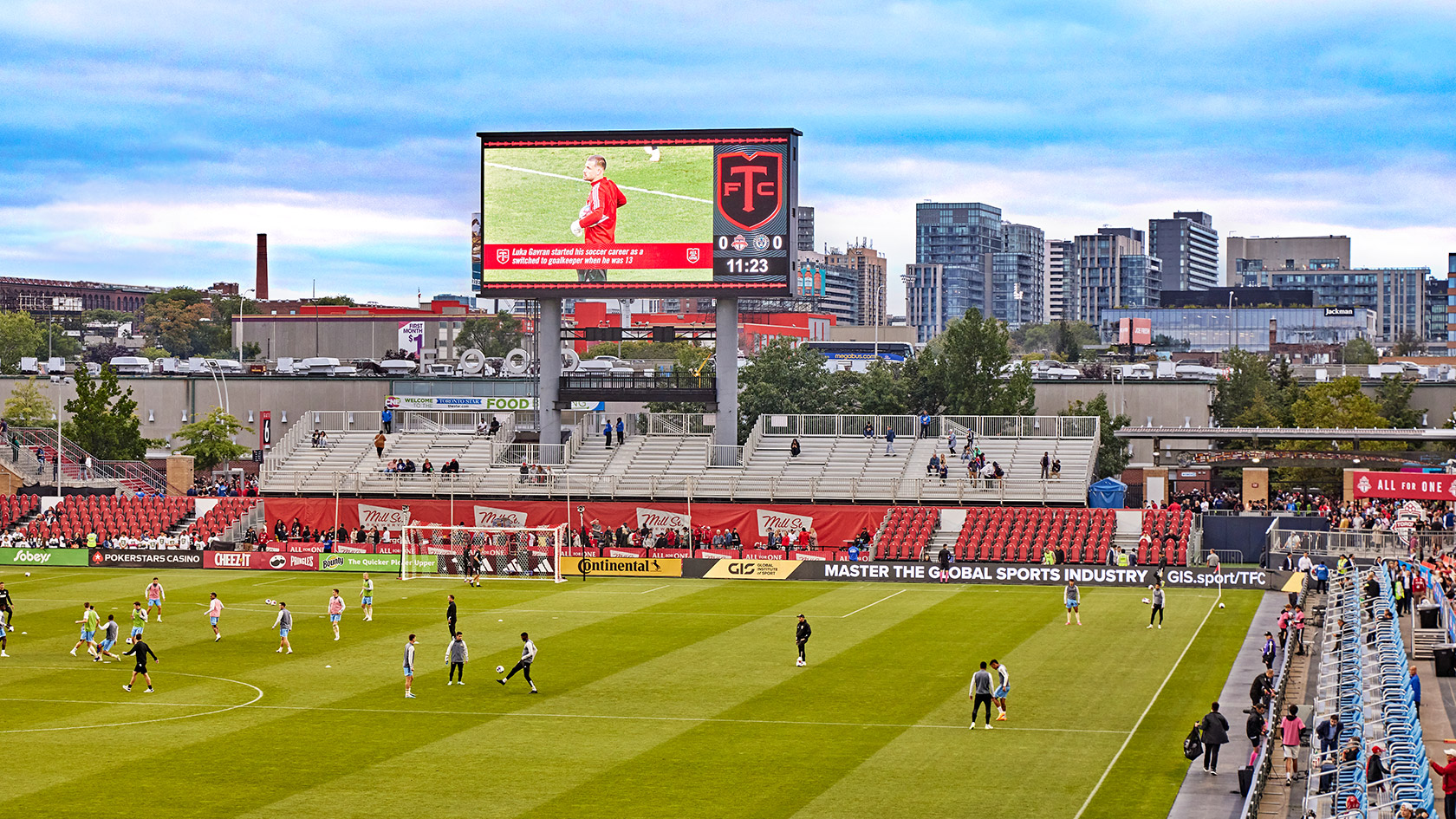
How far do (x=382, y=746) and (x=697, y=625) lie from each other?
1902cm

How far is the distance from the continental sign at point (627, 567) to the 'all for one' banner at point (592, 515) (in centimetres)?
655

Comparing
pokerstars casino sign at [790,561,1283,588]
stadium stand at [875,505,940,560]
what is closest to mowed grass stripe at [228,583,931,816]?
pokerstars casino sign at [790,561,1283,588]

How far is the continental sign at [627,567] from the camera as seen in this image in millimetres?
63875

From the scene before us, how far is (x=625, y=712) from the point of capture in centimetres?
3362

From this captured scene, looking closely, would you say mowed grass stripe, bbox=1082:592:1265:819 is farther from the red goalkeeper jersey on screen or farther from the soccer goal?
the red goalkeeper jersey on screen

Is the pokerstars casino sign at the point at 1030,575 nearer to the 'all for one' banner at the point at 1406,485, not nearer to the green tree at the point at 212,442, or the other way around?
the 'all for one' banner at the point at 1406,485

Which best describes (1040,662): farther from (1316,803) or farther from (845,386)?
(845,386)

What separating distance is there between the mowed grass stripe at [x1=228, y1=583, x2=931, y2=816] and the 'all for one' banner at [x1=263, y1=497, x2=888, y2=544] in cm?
1767

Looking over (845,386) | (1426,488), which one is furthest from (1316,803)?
(845,386)

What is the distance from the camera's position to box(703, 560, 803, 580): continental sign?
62.7 metres

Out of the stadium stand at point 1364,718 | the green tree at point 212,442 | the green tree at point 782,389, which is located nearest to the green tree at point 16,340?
the green tree at point 212,442

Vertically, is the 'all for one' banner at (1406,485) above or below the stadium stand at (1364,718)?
above

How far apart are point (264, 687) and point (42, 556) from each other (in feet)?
121

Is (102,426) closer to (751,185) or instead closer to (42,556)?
(42,556)
